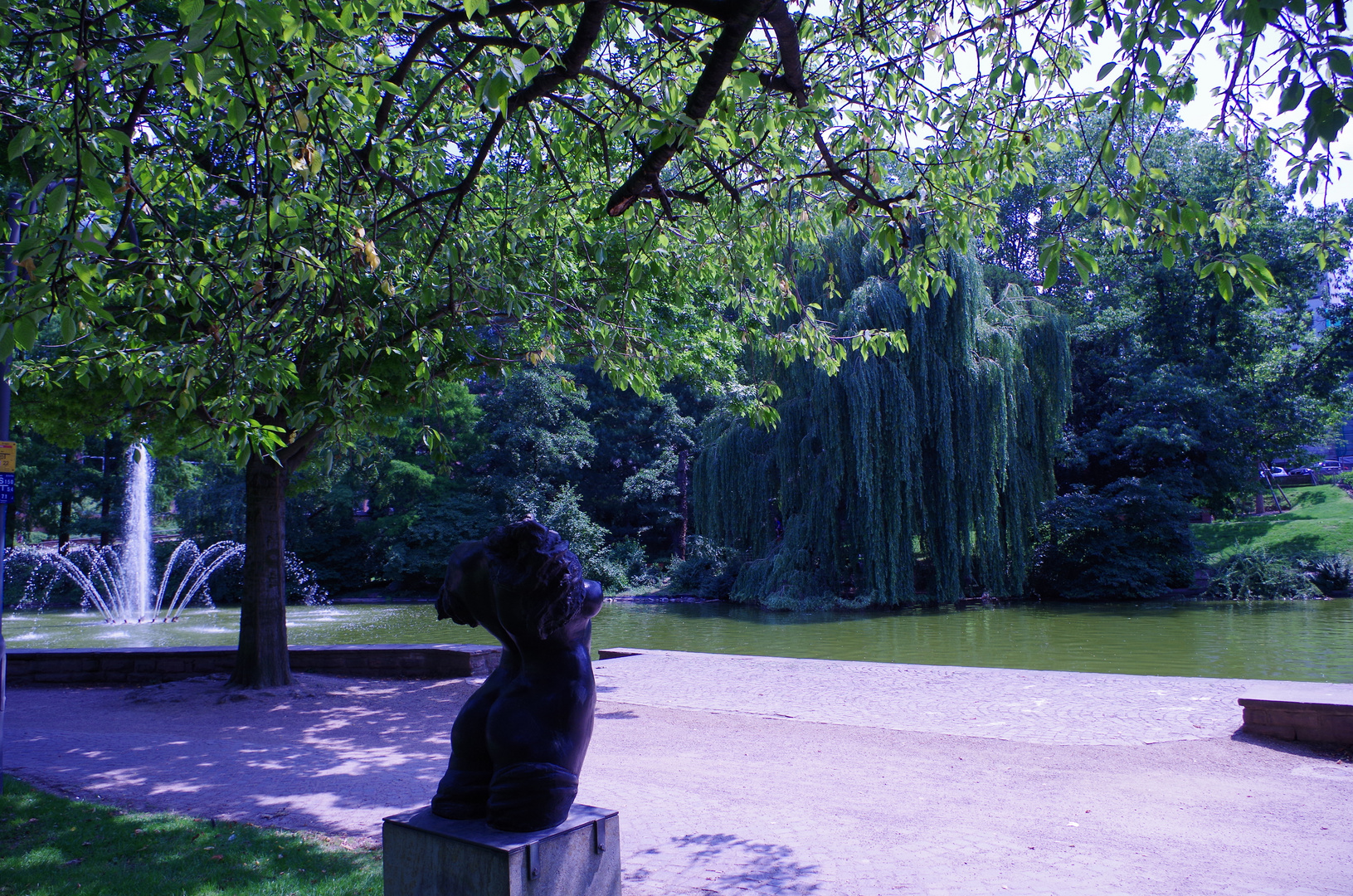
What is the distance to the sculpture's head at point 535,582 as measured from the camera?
3158 mm

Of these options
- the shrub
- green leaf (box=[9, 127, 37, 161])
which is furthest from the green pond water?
green leaf (box=[9, 127, 37, 161])

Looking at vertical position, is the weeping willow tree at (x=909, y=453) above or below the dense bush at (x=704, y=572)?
above

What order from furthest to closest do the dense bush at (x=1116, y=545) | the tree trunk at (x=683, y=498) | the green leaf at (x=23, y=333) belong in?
1. the tree trunk at (x=683, y=498)
2. the dense bush at (x=1116, y=545)
3. the green leaf at (x=23, y=333)

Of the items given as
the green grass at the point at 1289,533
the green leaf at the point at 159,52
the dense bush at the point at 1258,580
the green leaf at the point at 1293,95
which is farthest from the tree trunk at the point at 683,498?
the green leaf at the point at 159,52

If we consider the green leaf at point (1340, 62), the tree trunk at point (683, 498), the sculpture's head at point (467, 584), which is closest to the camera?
the green leaf at point (1340, 62)

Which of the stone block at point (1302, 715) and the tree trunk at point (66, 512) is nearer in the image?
the stone block at point (1302, 715)

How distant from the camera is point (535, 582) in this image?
3152 millimetres

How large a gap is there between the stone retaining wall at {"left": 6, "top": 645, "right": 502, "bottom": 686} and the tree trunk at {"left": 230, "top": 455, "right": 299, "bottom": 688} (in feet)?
4.20

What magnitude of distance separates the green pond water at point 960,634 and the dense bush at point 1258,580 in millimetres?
821

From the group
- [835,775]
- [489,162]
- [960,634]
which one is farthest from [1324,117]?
[960,634]

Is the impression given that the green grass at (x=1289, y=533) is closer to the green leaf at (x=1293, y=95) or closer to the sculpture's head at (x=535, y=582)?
the green leaf at (x=1293, y=95)

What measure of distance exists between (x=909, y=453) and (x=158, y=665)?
14.4 meters

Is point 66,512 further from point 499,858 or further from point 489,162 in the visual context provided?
point 499,858

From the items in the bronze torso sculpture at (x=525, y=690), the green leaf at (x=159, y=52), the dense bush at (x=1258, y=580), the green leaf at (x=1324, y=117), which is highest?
the green leaf at (x=159, y=52)
